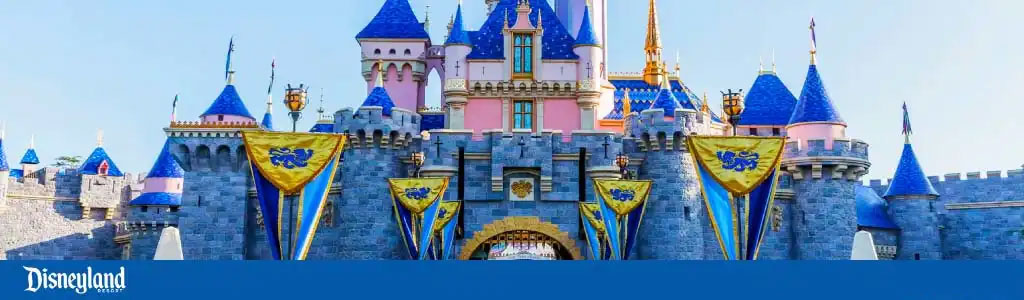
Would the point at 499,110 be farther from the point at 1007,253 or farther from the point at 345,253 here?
the point at 1007,253

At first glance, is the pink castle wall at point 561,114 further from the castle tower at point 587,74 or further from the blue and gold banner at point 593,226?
the blue and gold banner at point 593,226

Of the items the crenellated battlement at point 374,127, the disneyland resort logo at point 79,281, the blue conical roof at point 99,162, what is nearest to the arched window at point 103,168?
the blue conical roof at point 99,162

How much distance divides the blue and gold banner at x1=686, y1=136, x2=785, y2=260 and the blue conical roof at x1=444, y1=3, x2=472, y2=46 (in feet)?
37.6

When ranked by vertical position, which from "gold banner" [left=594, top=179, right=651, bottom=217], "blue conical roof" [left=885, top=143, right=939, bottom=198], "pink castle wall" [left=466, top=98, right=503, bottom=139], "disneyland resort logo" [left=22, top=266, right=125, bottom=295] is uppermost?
"pink castle wall" [left=466, top=98, right=503, bottom=139]

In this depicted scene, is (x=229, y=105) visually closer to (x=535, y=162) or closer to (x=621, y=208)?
(x=535, y=162)

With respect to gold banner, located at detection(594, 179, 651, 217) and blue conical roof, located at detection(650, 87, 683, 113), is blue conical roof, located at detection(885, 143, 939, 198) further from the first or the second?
gold banner, located at detection(594, 179, 651, 217)

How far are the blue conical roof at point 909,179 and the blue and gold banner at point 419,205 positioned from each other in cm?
1931

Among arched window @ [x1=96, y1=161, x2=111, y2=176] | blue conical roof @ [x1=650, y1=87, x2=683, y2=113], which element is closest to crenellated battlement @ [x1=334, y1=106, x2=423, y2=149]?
blue conical roof @ [x1=650, y1=87, x2=683, y2=113]

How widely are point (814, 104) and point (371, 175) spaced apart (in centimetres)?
1381

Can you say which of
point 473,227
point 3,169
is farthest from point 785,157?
point 3,169

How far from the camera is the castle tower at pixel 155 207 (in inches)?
1601

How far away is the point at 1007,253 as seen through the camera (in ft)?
132

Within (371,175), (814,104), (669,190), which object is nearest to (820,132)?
(814,104)

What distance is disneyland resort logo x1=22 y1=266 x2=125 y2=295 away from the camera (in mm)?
16344
